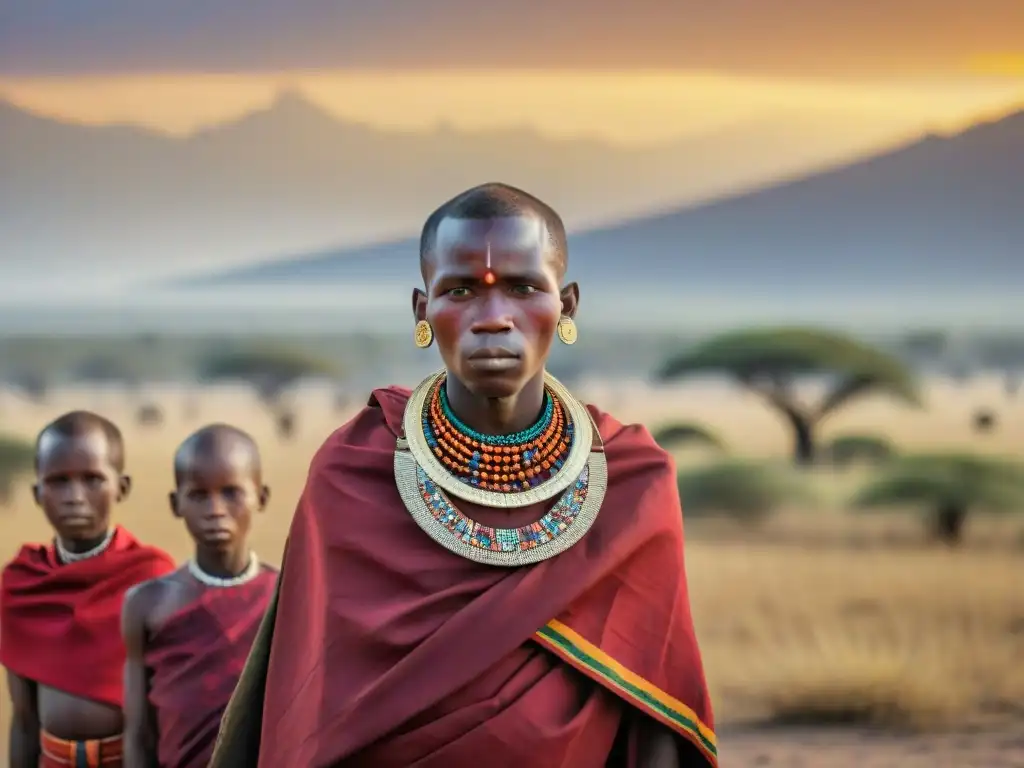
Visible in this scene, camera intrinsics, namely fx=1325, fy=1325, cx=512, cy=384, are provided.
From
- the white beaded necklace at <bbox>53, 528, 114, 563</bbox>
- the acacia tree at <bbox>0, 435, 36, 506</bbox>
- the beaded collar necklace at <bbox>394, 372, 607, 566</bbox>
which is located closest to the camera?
the beaded collar necklace at <bbox>394, 372, 607, 566</bbox>

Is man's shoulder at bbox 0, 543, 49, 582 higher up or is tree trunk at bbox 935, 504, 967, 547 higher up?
man's shoulder at bbox 0, 543, 49, 582

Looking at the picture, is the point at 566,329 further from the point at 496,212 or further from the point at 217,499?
the point at 217,499

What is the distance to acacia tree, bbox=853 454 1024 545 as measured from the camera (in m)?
8.25

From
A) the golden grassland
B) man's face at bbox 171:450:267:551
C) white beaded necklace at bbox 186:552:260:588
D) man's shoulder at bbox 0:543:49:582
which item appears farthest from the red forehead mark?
the golden grassland

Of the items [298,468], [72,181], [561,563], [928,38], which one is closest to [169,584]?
[561,563]

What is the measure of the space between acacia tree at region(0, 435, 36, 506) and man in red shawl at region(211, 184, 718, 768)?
620 centimetres

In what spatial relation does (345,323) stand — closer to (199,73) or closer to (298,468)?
(298,468)

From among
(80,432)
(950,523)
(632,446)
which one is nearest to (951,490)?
(950,523)

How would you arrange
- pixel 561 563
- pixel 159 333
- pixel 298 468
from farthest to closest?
1. pixel 159 333
2. pixel 298 468
3. pixel 561 563

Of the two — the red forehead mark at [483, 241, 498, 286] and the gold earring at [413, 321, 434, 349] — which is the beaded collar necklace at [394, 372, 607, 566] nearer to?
the gold earring at [413, 321, 434, 349]

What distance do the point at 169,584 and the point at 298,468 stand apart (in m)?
4.44

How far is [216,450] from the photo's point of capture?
11.8 feet

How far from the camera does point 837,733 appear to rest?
7.17 metres

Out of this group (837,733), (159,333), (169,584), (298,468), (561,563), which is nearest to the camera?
(561,563)
